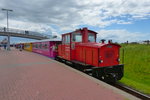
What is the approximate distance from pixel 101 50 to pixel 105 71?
1220 millimetres

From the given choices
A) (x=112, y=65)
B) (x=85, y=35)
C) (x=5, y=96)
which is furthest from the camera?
(x=85, y=35)

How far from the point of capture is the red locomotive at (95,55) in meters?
7.34

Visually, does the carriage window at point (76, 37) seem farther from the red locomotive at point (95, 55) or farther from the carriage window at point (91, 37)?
the carriage window at point (91, 37)

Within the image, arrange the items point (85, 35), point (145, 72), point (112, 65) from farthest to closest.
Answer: point (145, 72)
point (85, 35)
point (112, 65)

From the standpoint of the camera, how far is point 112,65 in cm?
795

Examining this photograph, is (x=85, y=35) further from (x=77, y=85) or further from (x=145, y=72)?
(x=145, y=72)

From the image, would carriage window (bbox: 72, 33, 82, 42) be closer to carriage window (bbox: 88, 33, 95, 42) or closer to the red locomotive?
the red locomotive

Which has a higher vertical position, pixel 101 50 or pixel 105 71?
pixel 101 50

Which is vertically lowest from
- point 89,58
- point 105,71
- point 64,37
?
point 105,71

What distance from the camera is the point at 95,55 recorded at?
25.1 ft

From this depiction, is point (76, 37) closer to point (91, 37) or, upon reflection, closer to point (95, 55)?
point (91, 37)

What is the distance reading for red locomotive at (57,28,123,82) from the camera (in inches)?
289

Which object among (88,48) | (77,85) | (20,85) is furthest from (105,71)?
(20,85)

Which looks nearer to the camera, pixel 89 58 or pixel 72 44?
pixel 89 58
